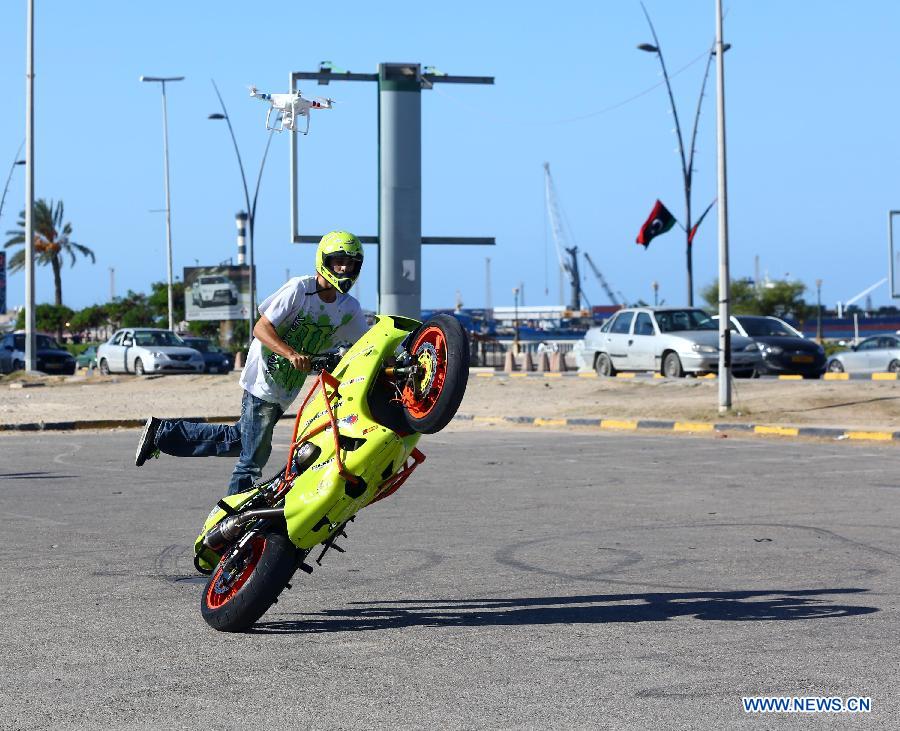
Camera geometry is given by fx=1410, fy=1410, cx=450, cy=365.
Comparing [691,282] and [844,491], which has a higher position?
[691,282]

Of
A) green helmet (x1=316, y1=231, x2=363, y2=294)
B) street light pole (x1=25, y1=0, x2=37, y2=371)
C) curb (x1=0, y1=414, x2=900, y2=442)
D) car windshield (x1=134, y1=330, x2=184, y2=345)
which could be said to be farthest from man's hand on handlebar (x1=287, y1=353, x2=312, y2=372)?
car windshield (x1=134, y1=330, x2=184, y2=345)

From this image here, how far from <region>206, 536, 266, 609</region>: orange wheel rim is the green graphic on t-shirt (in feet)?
3.39

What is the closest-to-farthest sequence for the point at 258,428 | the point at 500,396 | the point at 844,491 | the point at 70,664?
the point at 70,664 < the point at 258,428 < the point at 844,491 < the point at 500,396

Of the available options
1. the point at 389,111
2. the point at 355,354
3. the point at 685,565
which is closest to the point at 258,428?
the point at 355,354

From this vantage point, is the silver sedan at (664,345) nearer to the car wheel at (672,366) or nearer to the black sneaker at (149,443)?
the car wheel at (672,366)

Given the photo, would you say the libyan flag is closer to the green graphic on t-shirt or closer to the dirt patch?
the dirt patch

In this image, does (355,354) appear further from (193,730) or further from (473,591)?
(193,730)

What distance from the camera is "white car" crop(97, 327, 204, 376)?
41.2m

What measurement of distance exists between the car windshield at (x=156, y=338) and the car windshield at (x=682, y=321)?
18252mm

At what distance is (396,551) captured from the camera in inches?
330

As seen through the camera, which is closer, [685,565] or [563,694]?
[563,694]

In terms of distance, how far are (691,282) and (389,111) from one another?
53.6 ft

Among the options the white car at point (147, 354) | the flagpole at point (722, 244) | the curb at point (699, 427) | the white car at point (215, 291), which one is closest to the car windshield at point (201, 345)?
the white car at point (147, 354)

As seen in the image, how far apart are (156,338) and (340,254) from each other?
123 feet
